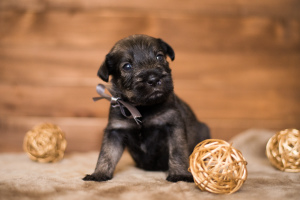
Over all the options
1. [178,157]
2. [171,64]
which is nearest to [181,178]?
[178,157]

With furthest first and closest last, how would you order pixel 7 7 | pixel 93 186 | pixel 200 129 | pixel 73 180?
pixel 7 7
pixel 200 129
pixel 73 180
pixel 93 186

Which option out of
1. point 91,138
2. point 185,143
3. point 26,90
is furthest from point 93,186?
point 26,90

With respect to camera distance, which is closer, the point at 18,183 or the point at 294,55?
the point at 18,183

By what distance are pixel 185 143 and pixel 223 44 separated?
2153mm

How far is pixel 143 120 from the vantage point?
7.67 feet

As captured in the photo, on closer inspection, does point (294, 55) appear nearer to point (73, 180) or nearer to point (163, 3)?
point (163, 3)

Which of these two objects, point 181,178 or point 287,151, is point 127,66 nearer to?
point 181,178

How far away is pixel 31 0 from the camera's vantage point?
12.7 feet

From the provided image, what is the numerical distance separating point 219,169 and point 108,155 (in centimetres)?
94

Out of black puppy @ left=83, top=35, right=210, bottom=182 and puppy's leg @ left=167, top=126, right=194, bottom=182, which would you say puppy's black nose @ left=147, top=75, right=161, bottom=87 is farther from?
puppy's leg @ left=167, top=126, right=194, bottom=182

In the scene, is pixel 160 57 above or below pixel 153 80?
above

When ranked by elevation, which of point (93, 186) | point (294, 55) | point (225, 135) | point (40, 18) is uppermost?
point (40, 18)

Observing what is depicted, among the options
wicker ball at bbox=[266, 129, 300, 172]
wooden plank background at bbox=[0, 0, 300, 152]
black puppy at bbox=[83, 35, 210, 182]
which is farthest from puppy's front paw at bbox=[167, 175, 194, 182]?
wooden plank background at bbox=[0, 0, 300, 152]

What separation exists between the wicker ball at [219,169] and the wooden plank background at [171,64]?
211 centimetres
